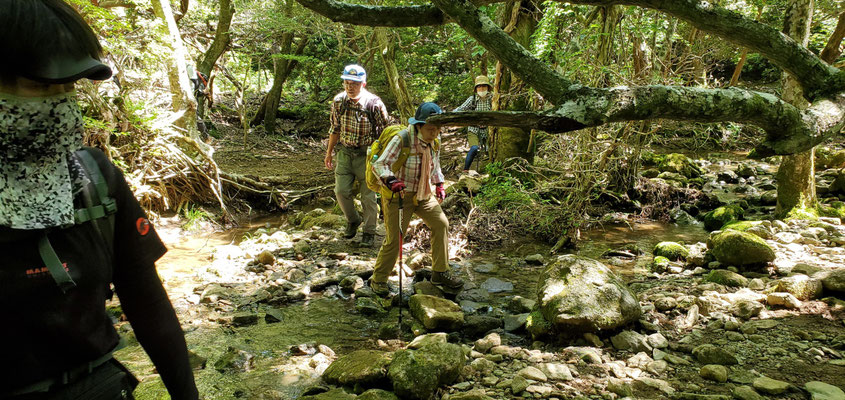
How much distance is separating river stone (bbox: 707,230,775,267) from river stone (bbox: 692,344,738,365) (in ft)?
7.80

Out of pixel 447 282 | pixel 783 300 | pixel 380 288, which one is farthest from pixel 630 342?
pixel 380 288

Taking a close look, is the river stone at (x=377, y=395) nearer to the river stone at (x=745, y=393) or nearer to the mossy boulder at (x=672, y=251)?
the river stone at (x=745, y=393)

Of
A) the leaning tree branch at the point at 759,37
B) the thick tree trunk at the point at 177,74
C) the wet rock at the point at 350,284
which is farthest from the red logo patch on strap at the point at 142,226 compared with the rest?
the thick tree trunk at the point at 177,74

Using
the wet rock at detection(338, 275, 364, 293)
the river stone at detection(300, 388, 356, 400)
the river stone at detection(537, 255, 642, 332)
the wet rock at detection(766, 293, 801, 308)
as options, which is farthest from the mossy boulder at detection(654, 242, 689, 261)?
the river stone at detection(300, 388, 356, 400)

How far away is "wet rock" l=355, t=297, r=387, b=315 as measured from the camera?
5.11 metres

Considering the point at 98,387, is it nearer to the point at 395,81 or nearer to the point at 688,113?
the point at 688,113

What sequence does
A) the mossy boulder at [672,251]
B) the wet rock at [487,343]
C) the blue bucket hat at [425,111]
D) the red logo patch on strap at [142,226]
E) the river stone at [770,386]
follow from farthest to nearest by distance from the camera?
the mossy boulder at [672,251] < the blue bucket hat at [425,111] < the wet rock at [487,343] < the river stone at [770,386] < the red logo patch on strap at [142,226]

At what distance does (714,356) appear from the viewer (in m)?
3.49

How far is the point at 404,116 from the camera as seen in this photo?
10664 millimetres

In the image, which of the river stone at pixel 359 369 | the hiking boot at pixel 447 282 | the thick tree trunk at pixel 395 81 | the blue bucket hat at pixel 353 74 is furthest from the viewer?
the thick tree trunk at pixel 395 81

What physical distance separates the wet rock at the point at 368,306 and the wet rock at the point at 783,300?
375 cm

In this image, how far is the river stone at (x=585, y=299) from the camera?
3.95 metres

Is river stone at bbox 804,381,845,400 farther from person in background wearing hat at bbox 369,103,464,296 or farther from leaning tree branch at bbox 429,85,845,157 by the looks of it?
person in background wearing hat at bbox 369,103,464,296

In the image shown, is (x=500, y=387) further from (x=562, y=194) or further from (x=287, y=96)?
(x=287, y=96)
